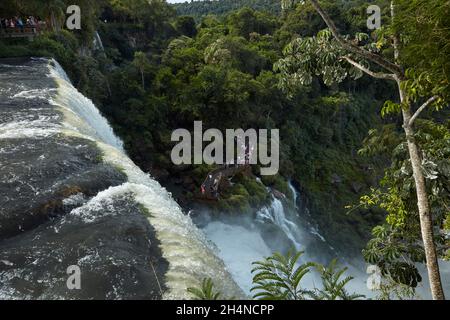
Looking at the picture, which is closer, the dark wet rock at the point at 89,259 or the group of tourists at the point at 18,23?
the dark wet rock at the point at 89,259

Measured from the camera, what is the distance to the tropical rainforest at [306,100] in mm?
4141

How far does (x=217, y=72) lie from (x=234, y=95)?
5.03 ft

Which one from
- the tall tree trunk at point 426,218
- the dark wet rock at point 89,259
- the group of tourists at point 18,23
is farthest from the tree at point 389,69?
the group of tourists at point 18,23

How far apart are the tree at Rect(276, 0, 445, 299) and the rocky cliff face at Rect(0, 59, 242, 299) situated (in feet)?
7.03

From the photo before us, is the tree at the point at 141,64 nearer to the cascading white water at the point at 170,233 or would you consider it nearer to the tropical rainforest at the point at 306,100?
the tropical rainforest at the point at 306,100

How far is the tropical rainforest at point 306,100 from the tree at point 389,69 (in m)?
0.02

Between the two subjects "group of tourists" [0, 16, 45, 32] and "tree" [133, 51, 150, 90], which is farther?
"tree" [133, 51, 150, 90]

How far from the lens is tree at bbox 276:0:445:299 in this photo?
375 centimetres

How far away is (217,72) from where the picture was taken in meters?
21.2

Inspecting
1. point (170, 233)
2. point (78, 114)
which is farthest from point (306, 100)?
point (170, 233)

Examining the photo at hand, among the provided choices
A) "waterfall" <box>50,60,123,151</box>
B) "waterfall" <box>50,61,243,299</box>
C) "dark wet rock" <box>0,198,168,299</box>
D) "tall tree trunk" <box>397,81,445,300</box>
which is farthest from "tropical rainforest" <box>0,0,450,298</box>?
"waterfall" <box>50,60,123,151</box>

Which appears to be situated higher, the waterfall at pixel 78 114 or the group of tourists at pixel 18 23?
the group of tourists at pixel 18 23

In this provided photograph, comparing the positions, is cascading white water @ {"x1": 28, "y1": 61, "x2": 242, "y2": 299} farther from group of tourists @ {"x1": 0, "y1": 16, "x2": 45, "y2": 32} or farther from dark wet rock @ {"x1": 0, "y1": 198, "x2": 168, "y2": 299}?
group of tourists @ {"x1": 0, "y1": 16, "x2": 45, "y2": 32}
